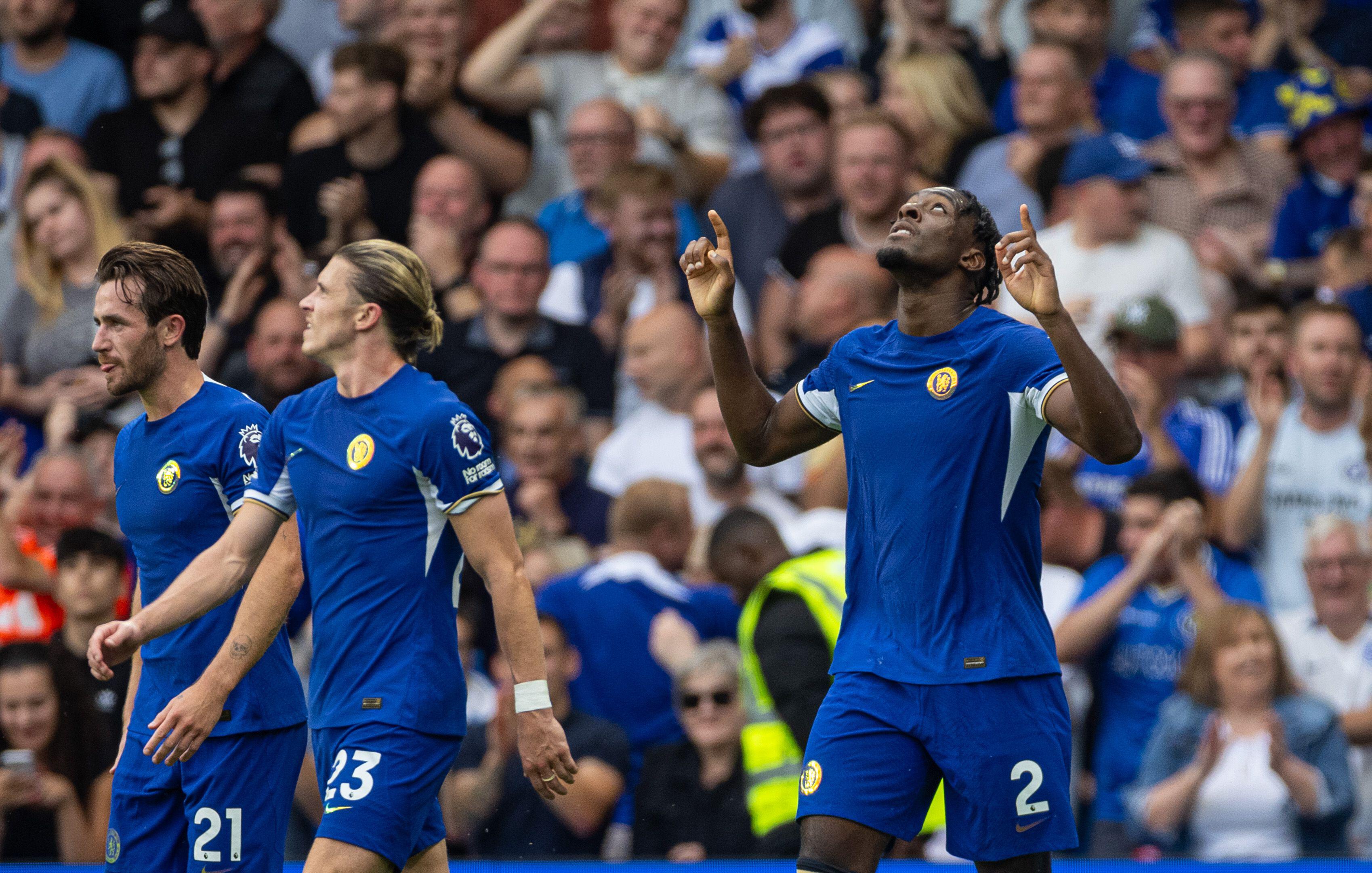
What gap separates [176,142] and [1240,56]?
246 inches

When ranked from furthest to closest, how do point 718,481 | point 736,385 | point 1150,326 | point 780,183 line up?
1. point 780,183
2. point 1150,326
3. point 718,481
4. point 736,385

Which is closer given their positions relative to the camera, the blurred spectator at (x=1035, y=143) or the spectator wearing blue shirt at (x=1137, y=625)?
the spectator wearing blue shirt at (x=1137, y=625)

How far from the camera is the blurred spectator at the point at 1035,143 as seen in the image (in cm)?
933

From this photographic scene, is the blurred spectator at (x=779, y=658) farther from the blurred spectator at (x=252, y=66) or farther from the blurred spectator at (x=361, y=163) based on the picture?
the blurred spectator at (x=252, y=66)

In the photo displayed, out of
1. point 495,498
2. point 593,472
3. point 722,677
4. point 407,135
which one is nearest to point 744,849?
point 722,677

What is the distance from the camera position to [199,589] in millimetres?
4520

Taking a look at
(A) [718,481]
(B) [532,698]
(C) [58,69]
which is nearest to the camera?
(B) [532,698]

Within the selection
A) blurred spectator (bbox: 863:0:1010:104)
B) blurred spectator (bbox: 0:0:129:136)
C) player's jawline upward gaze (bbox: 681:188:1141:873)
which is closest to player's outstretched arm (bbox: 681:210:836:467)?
player's jawline upward gaze (bbox: 681:188:1141:873)

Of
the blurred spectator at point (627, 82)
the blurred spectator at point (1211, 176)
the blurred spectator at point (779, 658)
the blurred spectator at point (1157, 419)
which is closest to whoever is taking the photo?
the blurred spectator at point (779, 658)

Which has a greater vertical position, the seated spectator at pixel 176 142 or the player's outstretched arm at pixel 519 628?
the seated spectator at pixel 176 142

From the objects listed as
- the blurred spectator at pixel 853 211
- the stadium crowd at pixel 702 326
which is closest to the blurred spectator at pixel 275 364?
the stadium crowd at pixel 702 326

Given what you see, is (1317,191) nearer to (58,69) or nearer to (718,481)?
(718,481)

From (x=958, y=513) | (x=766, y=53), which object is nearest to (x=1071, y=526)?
(x=766, y=53)

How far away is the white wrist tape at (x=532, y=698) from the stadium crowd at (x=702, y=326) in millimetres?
2294
